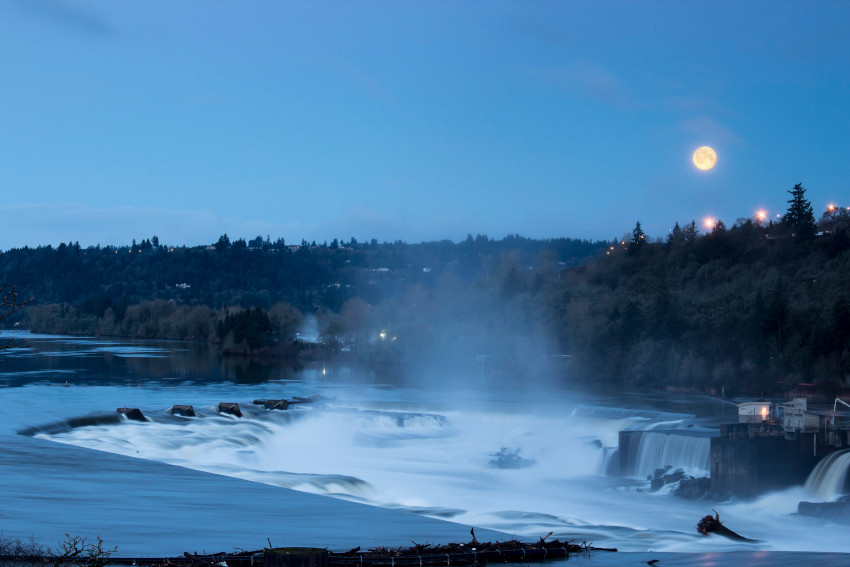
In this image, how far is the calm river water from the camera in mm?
15094

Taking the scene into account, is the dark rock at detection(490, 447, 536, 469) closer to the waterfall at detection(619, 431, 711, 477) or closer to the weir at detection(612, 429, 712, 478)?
the weir at detection(612, 429, 712, 478)

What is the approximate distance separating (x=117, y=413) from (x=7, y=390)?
12.7 m

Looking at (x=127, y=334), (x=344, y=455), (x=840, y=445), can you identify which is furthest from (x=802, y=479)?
(x=127, y=334)

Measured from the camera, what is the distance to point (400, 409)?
3959 centimetres

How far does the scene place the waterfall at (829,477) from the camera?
20453mm

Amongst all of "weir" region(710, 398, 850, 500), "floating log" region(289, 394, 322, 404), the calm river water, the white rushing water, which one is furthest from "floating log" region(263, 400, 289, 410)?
"weir" region(710, 398, 850, 500)

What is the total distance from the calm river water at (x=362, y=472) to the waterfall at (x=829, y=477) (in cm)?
47

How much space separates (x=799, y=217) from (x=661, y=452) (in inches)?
2064

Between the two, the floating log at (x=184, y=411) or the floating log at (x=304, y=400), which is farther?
the floating log at (x=304, y=400)

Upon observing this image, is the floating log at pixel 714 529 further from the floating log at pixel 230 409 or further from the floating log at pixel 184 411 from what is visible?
the floating log at pixel 184 411

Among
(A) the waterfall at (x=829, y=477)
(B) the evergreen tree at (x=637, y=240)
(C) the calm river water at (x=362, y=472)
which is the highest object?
(B) the evergreen tree at (x=637, y=240)

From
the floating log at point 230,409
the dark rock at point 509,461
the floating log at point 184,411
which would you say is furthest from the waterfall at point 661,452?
the floating log at point 184,411

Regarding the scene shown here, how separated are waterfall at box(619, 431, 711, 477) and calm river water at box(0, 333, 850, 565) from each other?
6 centimetres

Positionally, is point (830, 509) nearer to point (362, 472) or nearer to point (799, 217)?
point (362, 472)
